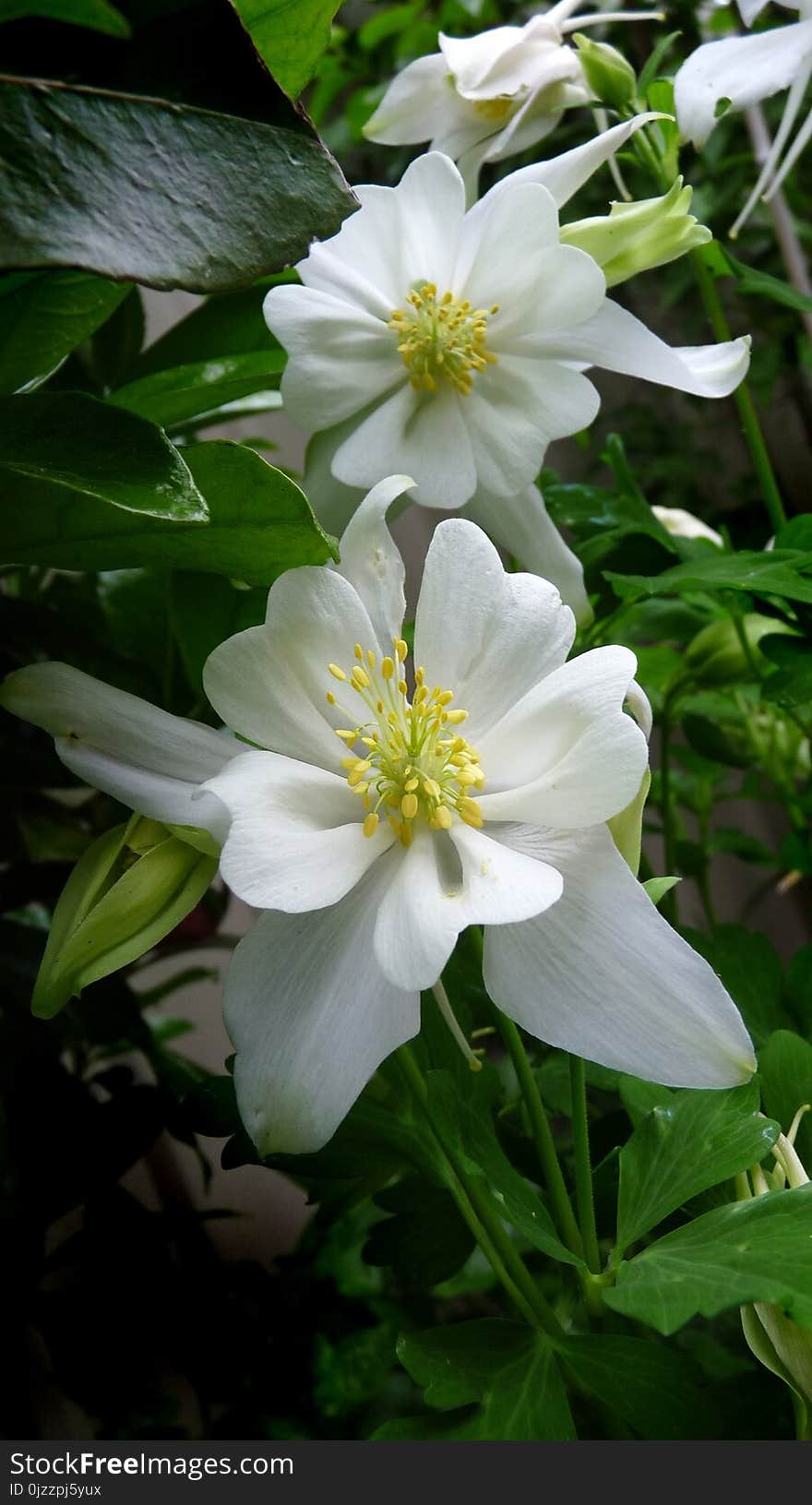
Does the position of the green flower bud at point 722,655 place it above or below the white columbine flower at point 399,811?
below

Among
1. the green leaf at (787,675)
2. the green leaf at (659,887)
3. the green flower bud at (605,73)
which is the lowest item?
the green leaf at (659,887)

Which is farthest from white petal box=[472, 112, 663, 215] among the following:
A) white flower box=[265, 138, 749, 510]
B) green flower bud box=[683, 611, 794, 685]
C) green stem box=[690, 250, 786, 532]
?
green flower bud box=[683, 611, 794, 685]

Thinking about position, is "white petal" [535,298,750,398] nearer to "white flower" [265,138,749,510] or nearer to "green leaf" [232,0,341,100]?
"white flower" [265,138,749,510]

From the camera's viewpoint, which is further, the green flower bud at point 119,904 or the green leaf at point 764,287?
the green leaf at point 764,287

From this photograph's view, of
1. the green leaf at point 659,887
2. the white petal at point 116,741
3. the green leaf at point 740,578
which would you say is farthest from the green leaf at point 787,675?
the white petal at point 116,741

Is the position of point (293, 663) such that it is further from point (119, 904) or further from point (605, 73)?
point (605, 73)

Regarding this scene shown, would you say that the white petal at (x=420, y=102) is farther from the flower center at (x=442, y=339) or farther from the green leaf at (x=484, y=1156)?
the green leaf at (x=484, y=1156)

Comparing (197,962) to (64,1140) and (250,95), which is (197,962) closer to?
(64,1140)
